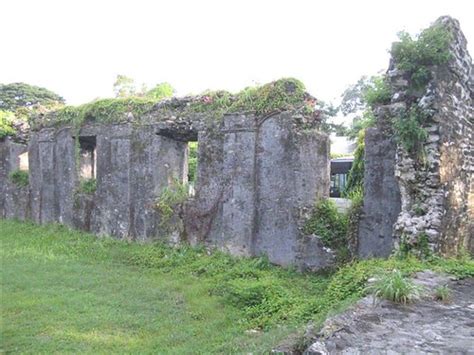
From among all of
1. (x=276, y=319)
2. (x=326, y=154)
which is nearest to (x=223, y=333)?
(x=276, y=319)

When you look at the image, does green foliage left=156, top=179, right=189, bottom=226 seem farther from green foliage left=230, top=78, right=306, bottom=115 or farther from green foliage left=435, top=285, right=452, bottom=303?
green foliage left=435, top=285, right=452, bottom=303

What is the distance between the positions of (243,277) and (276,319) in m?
2.08

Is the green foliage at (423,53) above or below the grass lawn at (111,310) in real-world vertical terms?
above

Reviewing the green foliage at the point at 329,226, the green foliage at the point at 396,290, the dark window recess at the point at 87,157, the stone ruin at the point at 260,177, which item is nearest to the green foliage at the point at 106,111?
the stone ruin at the point at 260,177

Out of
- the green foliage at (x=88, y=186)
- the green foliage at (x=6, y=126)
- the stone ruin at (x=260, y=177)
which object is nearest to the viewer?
the stone ruin at (x=260, y=177)

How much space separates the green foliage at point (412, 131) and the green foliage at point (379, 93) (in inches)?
28.2

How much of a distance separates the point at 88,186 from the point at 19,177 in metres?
4.30

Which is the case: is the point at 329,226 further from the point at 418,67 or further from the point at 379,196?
the point at 418,67

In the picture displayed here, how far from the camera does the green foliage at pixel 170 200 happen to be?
10.5 m

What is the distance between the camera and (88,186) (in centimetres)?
1282

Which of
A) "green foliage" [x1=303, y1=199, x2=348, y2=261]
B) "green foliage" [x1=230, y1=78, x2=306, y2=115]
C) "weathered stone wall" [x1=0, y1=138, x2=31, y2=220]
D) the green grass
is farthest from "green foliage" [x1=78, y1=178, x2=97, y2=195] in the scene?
"green foliage" [x1=303, y1=199, x2=348, y2=261]

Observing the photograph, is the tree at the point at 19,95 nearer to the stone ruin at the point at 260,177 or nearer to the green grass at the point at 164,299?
the stone ruin at the point at 260,177

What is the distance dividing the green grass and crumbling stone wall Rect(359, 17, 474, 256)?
59 cm

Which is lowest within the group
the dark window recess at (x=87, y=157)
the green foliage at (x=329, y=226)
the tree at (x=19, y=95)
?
the green foliage at (x=329, y=226)
